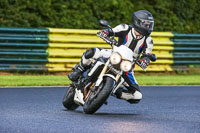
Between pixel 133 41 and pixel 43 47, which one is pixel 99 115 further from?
pixel 43 47

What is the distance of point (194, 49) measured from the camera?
790 inches

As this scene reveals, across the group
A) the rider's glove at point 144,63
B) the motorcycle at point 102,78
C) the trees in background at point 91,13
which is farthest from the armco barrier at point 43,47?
the rider's glove at point 144,63

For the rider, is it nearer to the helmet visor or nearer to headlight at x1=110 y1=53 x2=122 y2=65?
the helmet visor

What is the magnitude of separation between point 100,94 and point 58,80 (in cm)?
782

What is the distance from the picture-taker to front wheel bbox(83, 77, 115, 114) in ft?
27.1

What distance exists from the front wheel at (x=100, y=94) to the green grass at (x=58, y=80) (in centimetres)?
616

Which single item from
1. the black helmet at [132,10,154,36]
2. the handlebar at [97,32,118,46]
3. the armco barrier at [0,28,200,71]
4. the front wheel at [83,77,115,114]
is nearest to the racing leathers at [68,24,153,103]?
the black helmet at [132,10,154,36]

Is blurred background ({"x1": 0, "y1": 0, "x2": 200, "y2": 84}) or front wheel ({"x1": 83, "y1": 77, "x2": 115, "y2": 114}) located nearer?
front wheel ({"x1": 83, "y1": 77, "x2": 115, "y2": 114})

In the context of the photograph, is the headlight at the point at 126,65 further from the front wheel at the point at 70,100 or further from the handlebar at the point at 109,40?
the front wheel at the point at 70,100

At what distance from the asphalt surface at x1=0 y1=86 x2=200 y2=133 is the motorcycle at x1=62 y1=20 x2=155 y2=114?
0.24 metres

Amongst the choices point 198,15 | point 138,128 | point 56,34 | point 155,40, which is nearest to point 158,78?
point 155,40

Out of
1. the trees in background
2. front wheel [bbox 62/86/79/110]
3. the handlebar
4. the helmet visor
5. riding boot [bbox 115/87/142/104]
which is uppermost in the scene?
the helmet visor

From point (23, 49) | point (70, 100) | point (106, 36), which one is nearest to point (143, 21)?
point (106, 36)

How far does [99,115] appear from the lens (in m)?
8.96
